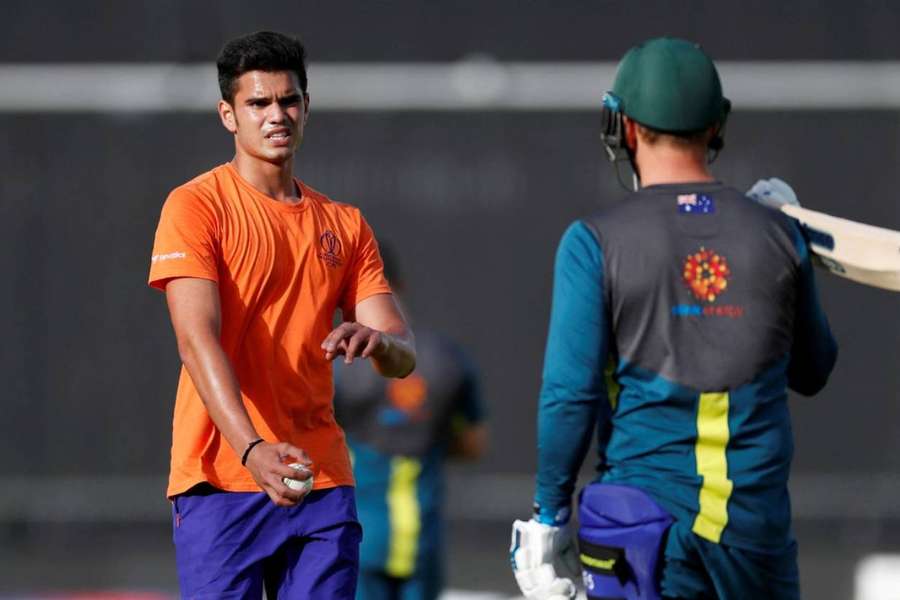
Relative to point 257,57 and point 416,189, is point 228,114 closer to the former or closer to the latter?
point 257,57

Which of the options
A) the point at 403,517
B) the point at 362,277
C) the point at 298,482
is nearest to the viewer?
the point at 298,482

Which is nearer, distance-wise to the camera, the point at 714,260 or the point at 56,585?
the point at 714,260

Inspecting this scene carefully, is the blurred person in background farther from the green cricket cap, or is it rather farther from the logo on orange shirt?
the green cricket cap

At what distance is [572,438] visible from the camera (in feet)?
12.0

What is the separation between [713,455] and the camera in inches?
141

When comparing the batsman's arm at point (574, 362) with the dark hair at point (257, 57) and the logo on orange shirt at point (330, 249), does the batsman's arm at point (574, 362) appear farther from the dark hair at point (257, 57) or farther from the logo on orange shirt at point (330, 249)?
the dark hair at point (257, 57)

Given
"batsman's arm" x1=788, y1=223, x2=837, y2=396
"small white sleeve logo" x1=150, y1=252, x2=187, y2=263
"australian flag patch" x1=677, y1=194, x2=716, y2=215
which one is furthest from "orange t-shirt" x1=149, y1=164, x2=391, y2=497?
"batsman's arm" x1=788, y1=223, x2=837, y2=396

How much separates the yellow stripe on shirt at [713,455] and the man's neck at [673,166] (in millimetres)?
509

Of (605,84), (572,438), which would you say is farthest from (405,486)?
(605,84)

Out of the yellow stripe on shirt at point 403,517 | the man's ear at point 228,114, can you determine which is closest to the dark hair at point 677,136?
the man's ear at point 228,114

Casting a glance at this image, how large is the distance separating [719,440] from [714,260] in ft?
1.30

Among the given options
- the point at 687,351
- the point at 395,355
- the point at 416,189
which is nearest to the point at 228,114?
the point at 395,355

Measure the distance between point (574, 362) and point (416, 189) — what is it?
623 centimetres

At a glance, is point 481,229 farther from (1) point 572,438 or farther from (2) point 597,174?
(1) point 572,438
